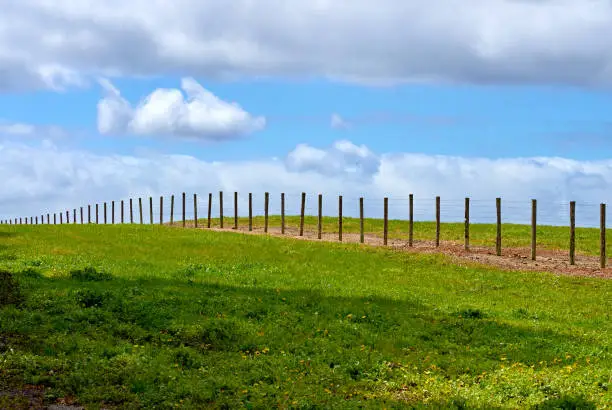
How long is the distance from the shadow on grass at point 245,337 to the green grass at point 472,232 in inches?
988

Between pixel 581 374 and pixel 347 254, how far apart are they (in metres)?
21.5

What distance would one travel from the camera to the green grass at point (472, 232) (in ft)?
152

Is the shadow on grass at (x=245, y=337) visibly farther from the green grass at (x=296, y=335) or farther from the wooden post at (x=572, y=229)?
the wooden post at (x=572, y=229)

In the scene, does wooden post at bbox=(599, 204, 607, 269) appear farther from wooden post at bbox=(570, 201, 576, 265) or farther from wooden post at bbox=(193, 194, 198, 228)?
wooden post at bbox=(193, 194, 198, 228)

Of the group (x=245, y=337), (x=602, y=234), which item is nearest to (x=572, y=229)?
(x=602, y=234)

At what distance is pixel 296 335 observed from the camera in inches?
723

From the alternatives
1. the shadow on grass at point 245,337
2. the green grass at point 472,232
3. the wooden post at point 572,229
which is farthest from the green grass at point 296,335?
the green grass at point 472,232

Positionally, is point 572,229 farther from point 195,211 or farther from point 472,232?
point 195,211

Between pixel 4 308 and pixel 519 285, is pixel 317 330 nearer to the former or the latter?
pixel 4 308

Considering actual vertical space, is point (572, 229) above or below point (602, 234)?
above

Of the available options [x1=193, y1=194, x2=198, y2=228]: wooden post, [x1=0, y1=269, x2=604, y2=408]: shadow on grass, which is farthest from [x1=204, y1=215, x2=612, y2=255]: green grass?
[x1=0, y1=269, x2=604, y2=408]: shadow on grass

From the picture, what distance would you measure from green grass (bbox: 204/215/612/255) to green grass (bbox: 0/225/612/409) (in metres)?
15.1

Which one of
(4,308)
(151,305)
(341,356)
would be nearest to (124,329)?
(151,305)

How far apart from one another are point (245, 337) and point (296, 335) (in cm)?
128
